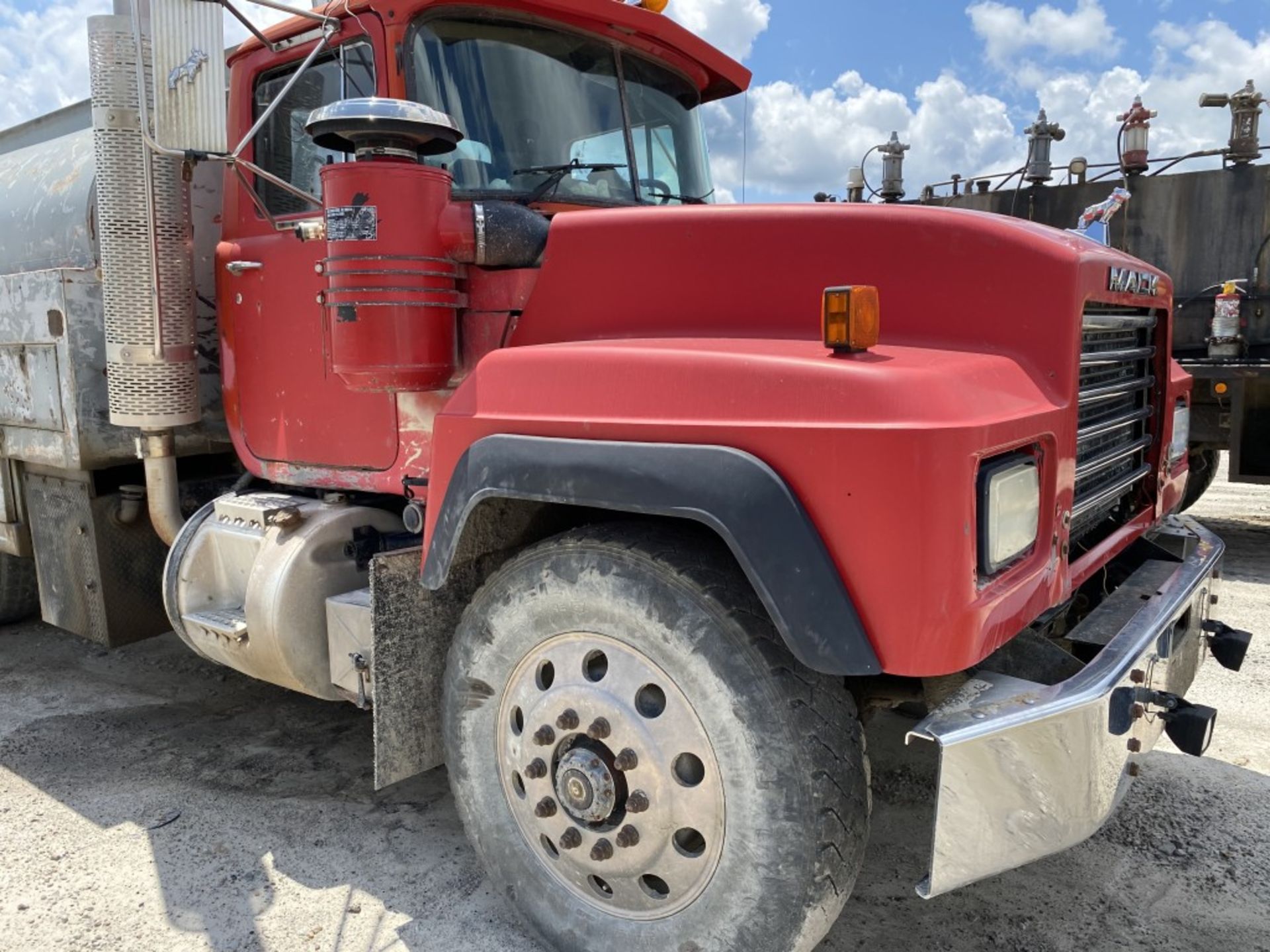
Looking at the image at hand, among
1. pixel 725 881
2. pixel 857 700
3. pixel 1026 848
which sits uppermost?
pixel 857 700

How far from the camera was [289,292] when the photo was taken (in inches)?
122

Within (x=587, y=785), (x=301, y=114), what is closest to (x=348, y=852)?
(x=587, y=785)

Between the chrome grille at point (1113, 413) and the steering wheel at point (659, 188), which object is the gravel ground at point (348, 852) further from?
the steering wheel at point (659, 188)

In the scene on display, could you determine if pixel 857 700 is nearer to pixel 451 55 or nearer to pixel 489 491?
pixel 489 491

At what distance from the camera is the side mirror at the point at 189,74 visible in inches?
101

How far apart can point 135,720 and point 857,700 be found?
3223mm

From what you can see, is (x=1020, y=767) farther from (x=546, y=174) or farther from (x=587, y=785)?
(x=546, y=174)

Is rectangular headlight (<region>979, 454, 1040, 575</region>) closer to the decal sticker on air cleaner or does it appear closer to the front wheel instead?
the front wheel

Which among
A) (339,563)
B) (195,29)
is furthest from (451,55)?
(339,563)

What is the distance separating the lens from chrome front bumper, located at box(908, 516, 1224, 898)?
179cm

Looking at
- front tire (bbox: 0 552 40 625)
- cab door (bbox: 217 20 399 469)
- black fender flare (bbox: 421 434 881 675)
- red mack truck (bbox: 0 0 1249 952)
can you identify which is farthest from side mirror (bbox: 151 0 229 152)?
front tire (bbox: 0 552 40 625)

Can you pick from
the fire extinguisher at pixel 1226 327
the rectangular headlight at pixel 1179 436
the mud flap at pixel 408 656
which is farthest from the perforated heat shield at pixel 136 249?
the fire extinguisher at pixel 1226 327

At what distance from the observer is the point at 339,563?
3.11 metres

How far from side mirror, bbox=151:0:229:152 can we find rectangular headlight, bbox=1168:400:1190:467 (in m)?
3.08
